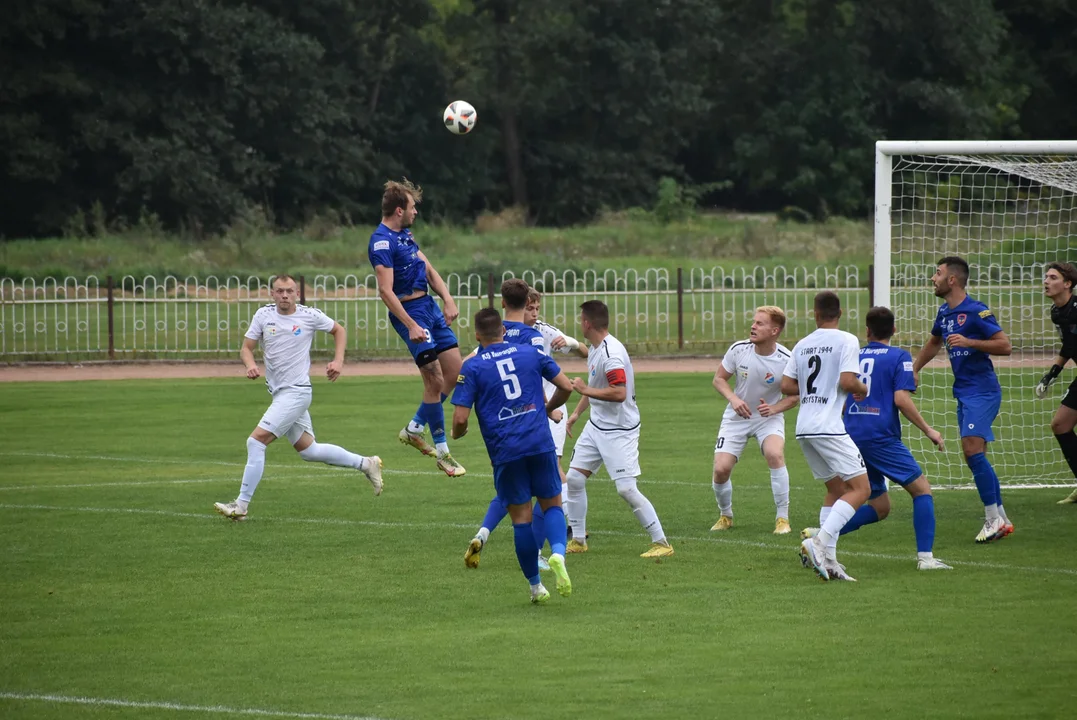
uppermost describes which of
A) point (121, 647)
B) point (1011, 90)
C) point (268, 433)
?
point (1011, 90)

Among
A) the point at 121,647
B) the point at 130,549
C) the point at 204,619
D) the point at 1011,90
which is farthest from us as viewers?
the point at 1011,90

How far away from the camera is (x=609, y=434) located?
986 centimetres

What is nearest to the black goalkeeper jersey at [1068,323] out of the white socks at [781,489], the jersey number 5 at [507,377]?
the white socks at [781,489]

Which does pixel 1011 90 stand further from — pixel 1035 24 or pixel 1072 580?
pixel 1072 580

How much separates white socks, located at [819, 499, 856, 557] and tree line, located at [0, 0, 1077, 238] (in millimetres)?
45113

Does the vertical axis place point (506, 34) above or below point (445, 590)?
above

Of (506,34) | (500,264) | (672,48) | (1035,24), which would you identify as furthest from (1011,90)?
(500,264)

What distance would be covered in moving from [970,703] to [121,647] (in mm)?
4427

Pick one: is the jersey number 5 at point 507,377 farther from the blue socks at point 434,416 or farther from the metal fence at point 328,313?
the metal fence at point 328,313

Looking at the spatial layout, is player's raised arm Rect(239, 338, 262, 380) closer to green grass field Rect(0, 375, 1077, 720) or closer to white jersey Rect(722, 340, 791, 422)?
green grass field Rect(0, 375, 1077, 720)

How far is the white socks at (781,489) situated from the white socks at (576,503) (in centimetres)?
153

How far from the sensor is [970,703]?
6.52m

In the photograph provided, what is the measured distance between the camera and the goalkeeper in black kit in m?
11.4

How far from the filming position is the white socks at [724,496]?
11023 mm
